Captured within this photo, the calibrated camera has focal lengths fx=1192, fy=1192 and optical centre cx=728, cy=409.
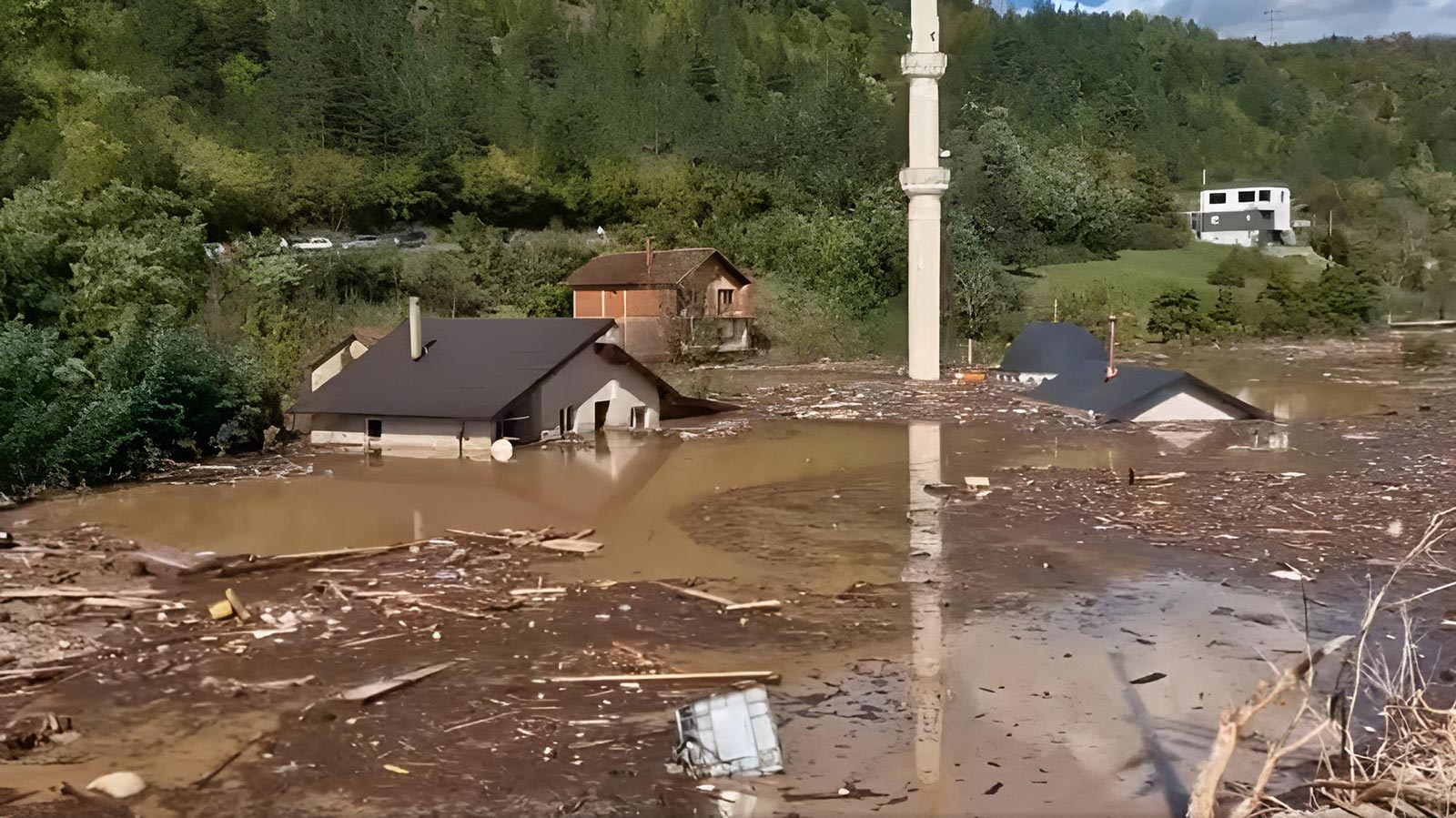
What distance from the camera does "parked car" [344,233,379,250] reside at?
4434 cm

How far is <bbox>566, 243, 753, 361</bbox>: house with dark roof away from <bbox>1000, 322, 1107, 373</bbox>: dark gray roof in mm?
9856

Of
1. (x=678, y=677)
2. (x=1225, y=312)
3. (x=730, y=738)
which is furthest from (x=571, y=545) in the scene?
(x=1225, y=312)

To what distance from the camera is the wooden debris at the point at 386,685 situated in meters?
8.39

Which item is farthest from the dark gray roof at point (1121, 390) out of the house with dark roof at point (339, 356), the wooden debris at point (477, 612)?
the wooden debris at point (477, 612)

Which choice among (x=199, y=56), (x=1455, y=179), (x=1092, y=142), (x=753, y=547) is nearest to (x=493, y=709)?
(x=753, y=547)

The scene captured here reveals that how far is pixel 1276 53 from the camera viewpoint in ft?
431

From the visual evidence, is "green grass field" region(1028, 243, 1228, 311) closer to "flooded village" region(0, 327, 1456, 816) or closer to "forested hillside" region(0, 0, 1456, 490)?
"forested hillside" region(0, 0, 1456, 490)

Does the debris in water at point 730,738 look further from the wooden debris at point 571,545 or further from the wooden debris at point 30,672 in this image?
the wooden debris at point 571,545

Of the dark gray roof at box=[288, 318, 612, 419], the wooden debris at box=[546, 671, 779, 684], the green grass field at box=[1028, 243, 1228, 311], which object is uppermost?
the green grass field at box=[1028, 243, 1228, 311]

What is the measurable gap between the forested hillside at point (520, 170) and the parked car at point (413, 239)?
1423 millimetres

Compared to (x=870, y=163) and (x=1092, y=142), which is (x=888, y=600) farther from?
(x=1092, y=142)

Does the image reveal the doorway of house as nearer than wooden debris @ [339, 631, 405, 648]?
No

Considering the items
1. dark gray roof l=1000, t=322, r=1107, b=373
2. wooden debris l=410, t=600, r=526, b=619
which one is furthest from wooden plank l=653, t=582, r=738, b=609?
dark gray roof l=1000, t=322, r=1107, b=373

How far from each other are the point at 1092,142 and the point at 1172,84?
35624mm
